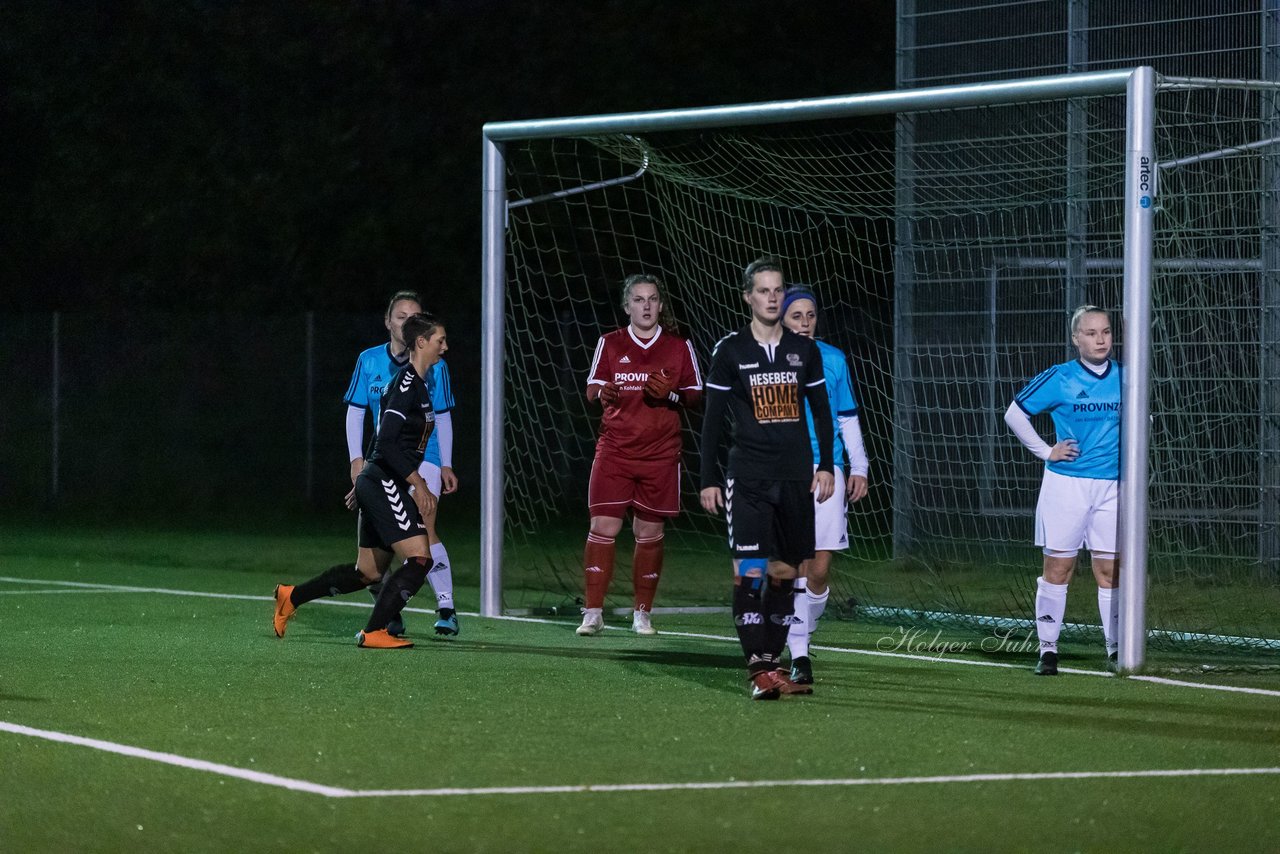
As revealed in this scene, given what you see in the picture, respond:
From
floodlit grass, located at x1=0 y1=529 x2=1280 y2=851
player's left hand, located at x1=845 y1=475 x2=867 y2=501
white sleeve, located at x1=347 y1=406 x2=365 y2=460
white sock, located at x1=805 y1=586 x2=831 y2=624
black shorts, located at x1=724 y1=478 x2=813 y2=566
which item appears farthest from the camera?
white sleeve, located at x1=347 y1=406 x2=365 y2=460

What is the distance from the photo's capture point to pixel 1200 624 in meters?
11.9

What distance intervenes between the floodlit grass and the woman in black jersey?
357mm

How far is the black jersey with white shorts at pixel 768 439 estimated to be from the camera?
28.3 feet

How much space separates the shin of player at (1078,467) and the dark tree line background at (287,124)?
17.4 m

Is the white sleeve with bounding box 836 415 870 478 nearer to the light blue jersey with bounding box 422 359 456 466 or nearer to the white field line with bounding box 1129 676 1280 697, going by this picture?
the white field line with bounding box 1129 676 1280 697

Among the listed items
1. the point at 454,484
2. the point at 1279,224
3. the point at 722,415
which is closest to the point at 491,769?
the point at 722,415

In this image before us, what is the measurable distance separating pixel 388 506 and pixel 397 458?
26cm

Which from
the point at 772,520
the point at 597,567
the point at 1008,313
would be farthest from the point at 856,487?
the point at 1008,313

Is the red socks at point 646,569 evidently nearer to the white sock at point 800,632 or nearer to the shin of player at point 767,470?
the white sock at point 800,632

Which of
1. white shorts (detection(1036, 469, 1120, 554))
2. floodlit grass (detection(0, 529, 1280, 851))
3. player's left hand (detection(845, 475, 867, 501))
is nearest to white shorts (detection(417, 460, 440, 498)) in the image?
floodlit grass (detection(0, 529, 1280, 851))

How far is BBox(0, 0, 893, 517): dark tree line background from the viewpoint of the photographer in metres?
26.9

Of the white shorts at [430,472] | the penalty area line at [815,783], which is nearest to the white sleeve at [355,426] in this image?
the white shorts at [430,472]

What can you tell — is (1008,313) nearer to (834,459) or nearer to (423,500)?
(834,459)

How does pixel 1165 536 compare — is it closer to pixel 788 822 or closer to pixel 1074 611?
pixel 1074 611
